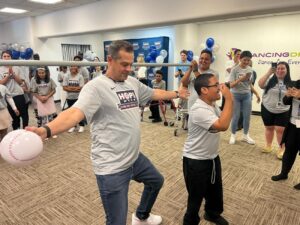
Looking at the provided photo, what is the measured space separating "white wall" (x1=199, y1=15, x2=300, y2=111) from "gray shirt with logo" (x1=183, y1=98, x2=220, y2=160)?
541 cm

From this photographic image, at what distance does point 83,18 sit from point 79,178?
4765mm

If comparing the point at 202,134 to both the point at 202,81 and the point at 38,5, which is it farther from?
the point at 38,5

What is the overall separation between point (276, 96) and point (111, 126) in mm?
2774

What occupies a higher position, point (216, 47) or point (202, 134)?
point (216, 47)

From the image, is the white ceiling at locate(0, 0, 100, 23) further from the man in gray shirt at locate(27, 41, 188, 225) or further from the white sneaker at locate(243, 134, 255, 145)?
the man in gray shirt at locate(27, 41, 188, 225)

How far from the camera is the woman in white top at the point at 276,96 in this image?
3188mm

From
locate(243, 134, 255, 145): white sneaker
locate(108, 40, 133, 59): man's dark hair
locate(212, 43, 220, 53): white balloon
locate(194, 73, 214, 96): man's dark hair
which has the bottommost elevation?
locate(243, 134, 255, 145): white sneaker

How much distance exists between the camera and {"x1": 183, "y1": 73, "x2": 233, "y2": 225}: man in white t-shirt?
1.65 m

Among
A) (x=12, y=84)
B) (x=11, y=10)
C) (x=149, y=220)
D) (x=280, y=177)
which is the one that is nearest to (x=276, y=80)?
(x=280, y=177)

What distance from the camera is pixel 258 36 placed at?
640 cm

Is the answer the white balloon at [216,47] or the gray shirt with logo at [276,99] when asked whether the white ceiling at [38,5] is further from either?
the gray shirt with logo at [276,99]

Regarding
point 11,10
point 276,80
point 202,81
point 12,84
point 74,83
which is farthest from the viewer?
point 11,10

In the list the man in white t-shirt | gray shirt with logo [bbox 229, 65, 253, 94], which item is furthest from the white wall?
the man in white t-shirt

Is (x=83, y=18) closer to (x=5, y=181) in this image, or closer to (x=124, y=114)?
(x=5, y=181)
